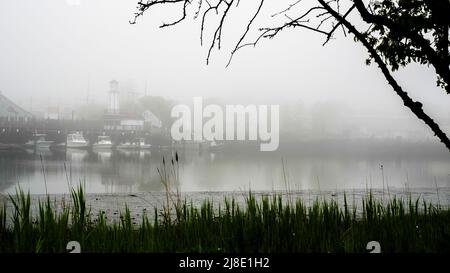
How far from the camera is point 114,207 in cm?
1021

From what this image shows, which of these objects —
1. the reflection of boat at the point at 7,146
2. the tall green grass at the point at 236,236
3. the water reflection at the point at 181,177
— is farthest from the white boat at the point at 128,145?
the tall green grass at the point at 236,236

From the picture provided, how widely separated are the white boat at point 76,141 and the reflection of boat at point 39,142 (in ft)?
18.0

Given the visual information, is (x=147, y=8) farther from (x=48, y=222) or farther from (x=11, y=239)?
(x=11, y=239)

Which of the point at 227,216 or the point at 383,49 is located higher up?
the point at 383,49

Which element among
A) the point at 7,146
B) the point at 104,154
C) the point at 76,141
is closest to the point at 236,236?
the point at 104,154

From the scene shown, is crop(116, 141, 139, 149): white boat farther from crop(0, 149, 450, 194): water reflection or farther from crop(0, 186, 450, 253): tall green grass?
crop(0, 186, 450, 253): tall green grass

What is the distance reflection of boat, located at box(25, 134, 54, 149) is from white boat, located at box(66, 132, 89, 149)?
216 inches

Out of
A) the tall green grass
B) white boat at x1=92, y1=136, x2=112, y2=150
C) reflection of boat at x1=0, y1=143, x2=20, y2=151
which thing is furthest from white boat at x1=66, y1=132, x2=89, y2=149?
the tall green grass

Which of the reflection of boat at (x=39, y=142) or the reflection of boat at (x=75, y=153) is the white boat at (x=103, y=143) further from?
the reflection of boat at (x=39, y=142)

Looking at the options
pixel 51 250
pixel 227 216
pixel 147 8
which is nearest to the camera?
pixel 147 8

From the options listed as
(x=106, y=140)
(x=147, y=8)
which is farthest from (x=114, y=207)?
(x=106, y=140)

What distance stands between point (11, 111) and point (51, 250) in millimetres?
137800
